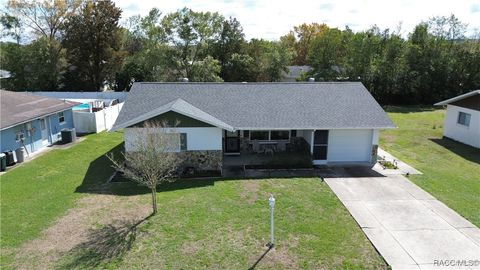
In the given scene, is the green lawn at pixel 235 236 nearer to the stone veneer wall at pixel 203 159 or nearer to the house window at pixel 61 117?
the stone veneer wall at pixel 203 159

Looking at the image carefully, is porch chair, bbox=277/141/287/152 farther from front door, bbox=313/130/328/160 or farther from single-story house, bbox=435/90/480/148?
single-story house, bbox=435/90/480/148

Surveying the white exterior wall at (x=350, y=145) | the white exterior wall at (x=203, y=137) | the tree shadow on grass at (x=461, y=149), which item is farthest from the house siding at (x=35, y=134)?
the tree shadow on grass at (x=461, y=149)

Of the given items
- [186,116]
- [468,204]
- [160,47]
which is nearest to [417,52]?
[160,47]

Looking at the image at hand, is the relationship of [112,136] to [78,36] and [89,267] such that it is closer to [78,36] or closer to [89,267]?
[89,267]

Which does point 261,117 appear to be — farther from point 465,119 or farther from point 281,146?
point 465,119

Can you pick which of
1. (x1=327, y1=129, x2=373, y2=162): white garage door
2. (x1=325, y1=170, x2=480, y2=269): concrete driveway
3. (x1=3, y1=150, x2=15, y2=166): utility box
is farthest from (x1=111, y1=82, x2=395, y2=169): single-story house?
(x1=3, y1=150, x2=15, y2=166): utility box
